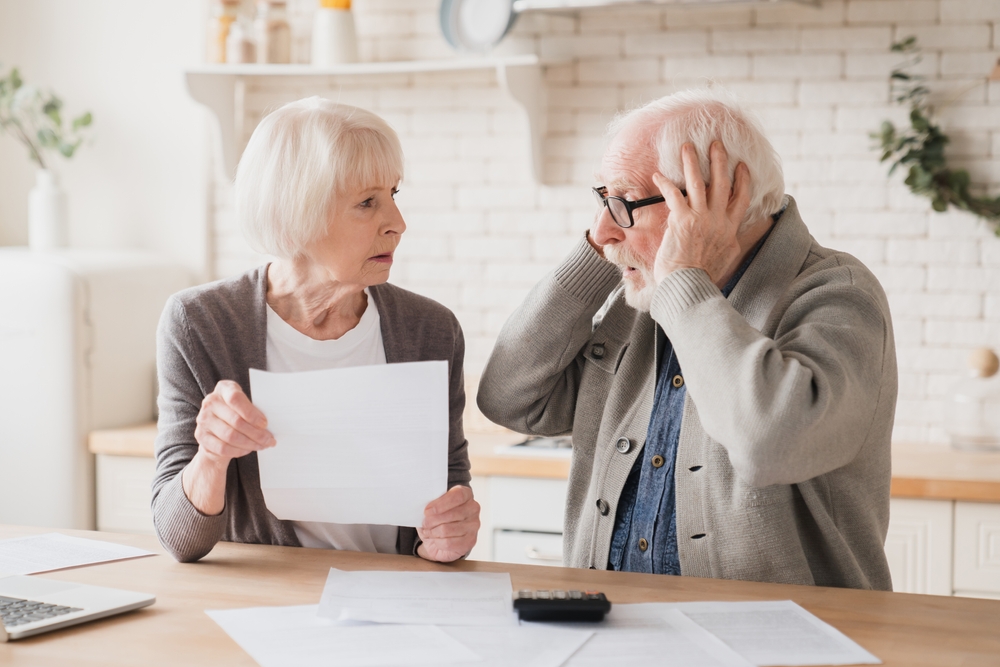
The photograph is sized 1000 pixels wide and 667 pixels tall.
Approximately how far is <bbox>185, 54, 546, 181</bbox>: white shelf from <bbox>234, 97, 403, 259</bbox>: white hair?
1.27 m

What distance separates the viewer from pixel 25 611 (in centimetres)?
130

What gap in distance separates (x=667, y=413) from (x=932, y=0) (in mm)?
1830

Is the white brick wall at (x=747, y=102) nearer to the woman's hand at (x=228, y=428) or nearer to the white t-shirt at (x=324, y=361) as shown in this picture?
the white t-shirt at (x=324, y=361)

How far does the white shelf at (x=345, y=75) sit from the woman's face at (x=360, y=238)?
1.28 m

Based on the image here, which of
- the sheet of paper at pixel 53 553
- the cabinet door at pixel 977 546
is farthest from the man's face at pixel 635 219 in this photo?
the cabinet door at pixel 977 546

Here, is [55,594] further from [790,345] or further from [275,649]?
[790,345]

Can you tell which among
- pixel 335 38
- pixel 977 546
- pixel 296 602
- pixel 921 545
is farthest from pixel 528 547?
pixel 335 38

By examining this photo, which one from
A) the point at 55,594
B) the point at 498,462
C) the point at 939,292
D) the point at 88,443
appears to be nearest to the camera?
the point at 55,594

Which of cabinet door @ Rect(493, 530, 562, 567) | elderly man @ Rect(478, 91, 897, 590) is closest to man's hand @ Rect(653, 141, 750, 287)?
elderly man @ Rect(478, 91, 897, 590)

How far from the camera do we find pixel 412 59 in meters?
3.41

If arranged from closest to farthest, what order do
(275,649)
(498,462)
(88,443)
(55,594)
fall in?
1. (275,649)
2. (55,594)
3. (498,462)
4. (88,443)

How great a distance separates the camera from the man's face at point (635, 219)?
67.1 inches

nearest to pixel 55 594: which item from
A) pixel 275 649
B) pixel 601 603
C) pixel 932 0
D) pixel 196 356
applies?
pixel 275 649

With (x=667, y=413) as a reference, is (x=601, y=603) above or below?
below
